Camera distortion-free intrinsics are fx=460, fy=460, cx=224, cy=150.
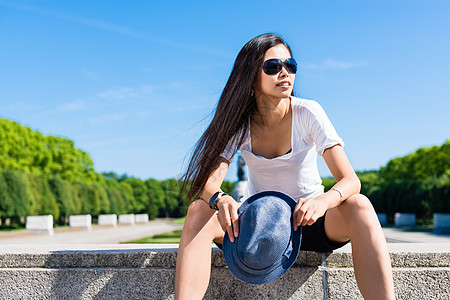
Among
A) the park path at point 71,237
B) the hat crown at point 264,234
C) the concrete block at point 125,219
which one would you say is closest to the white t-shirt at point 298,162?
the hat crown at point 264,234

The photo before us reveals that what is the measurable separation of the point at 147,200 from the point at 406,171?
2095 inches

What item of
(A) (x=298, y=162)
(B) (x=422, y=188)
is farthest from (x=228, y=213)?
(B) (x=422, y=188)

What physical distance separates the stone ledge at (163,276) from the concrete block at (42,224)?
86.3ft

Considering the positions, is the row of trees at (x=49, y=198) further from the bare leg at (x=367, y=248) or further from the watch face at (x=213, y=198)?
the bare leg at (x=367, y=248)

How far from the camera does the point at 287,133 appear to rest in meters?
2.98

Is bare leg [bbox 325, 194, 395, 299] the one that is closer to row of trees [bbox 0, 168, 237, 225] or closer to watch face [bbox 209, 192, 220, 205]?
watch face [bbox 209, 192, 220, 205]

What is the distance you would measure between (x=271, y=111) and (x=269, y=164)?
0.37 metres

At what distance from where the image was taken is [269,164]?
9.47 feet

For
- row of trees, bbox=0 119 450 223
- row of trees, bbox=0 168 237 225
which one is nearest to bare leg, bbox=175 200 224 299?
row of trees, bbox=0 168 237 225

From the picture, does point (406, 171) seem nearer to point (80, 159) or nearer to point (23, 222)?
point (80, 159)

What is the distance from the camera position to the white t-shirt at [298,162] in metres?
2.85

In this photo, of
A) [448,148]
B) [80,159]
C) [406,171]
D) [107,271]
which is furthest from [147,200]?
[107,271]

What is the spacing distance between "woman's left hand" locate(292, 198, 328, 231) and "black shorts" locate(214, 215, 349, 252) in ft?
1.30

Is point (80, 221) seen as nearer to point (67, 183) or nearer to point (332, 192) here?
point (67, 183)
